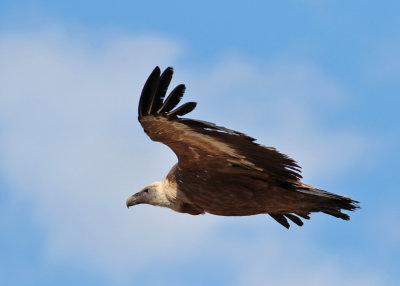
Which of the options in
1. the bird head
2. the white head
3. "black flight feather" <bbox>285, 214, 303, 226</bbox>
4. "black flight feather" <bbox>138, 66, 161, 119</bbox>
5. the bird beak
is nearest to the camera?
"black flight feather" <bbox>138, 66, 161, 119</bbox>

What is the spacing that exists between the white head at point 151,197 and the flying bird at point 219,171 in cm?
21

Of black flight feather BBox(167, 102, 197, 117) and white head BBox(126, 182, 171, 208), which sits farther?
white head BBox(126, 182, 171, 208)

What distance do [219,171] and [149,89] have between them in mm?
1684

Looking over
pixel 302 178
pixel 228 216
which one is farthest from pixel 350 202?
pixel 228 216

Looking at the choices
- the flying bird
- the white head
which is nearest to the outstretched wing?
the flying bird

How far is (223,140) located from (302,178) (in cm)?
120

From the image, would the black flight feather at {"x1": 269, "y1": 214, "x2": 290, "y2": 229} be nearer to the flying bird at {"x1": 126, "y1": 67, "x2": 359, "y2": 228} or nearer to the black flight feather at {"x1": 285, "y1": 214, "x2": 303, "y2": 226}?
the black flight feather at {"x1": 285, "y1": 214, "x2": 303, "y2": 226}

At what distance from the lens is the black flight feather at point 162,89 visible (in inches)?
424

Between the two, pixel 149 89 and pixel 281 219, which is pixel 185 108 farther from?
pixel 281 219

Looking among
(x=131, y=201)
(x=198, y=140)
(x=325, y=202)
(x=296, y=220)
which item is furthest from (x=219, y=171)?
(x=131, y=201)

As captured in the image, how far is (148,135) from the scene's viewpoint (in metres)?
11.4

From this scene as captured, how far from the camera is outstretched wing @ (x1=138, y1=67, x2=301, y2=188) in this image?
10.8 meters

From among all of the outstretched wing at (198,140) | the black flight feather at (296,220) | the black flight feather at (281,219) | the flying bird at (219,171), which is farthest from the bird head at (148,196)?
the black flight feather at (296,220)

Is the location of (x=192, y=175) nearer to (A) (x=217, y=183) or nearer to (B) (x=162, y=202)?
(A) (x=217, y=183)
